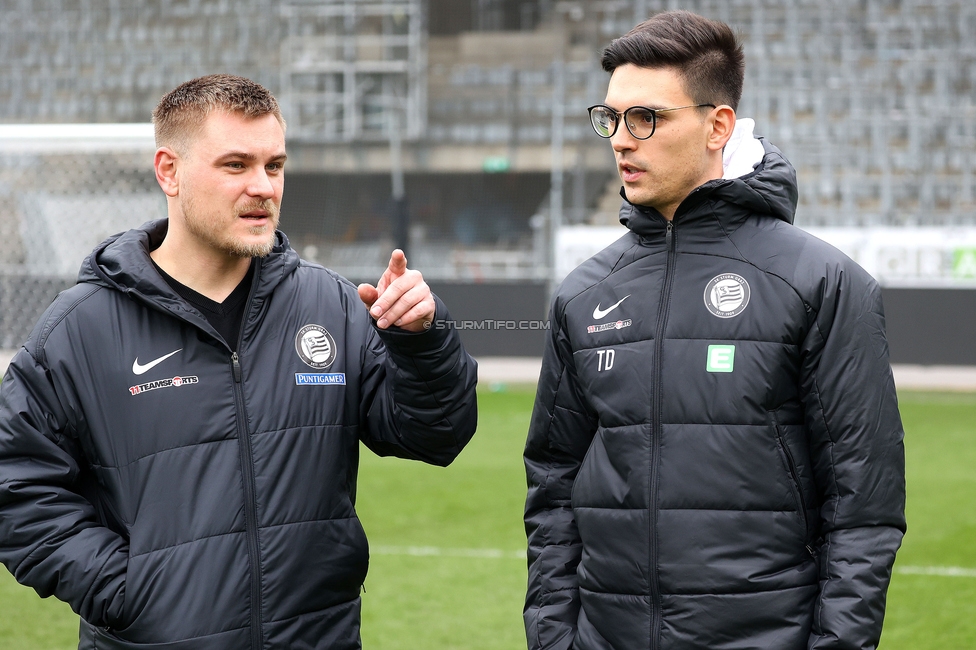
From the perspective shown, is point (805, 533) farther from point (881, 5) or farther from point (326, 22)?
point (326, 22)

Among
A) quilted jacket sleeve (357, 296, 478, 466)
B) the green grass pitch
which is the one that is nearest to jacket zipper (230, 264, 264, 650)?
quilted jacket sleeve (357, 296, 478, 466)

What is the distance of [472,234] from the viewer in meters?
17.6

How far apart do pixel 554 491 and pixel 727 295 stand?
1.61 ft

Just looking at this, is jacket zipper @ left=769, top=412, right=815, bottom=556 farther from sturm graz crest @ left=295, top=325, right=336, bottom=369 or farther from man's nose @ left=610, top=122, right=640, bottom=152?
sturm graz crest @ left=295, top=325, right=336, bottom=369

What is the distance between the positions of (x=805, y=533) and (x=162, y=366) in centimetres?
117

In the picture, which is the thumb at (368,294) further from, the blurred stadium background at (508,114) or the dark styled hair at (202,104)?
the blurred stadium background at (508,114)

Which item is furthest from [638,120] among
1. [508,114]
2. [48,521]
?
[508,114]

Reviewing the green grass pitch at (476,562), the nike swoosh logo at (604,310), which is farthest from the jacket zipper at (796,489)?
the green grass pitch at (476,562)

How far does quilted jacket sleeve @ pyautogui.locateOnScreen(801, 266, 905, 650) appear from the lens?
159 cm

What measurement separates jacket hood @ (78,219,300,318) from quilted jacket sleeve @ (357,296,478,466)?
243 mm

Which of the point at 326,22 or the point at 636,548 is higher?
the point at 326,22

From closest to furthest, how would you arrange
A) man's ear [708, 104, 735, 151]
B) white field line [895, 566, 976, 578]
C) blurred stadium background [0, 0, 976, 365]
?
1. man's ear [708, 104, 735, 151]
2. white field line [895, 566, 976, 578]
3. blurred stadium background [0, 0, 976, 365]

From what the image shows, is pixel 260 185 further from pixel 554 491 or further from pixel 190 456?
pixel 554 491

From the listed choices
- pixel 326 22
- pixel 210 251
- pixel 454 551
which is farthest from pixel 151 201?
pixel 326 22
